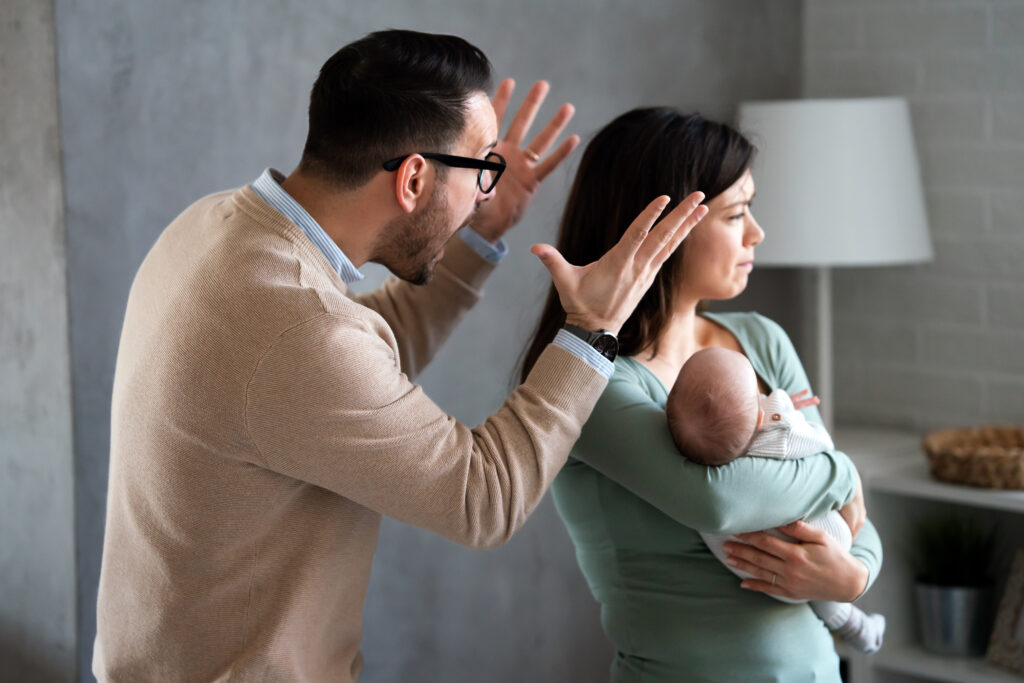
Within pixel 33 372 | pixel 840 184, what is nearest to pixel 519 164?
pixel 33 372

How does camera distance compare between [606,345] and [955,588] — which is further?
[955,588]

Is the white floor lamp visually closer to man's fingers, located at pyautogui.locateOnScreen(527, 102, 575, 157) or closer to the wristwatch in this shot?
man's fingers, located at pyautogui.locateOnScreen(527, 102, 575, 157)

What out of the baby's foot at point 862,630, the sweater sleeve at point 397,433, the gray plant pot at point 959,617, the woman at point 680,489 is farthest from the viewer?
the gray plant pot at point 959,617

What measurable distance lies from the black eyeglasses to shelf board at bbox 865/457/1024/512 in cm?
156

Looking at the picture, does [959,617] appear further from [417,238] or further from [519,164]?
[417,238]

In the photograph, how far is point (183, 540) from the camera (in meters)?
1.18

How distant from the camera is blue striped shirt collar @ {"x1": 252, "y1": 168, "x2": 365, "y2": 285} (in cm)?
124

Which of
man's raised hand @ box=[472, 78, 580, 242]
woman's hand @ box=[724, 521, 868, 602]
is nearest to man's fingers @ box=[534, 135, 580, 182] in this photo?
man's raised hand @ box=[472, 78, 580, 242]

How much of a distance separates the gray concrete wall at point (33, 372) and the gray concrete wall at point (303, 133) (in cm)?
3

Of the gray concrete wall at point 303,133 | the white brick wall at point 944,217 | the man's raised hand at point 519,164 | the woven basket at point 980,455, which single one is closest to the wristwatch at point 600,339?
the man's raised hand at point 519,164

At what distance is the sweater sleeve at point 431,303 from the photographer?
Result: 1640 mm

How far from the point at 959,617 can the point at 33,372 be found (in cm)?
215

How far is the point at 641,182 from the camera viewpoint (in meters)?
1.47

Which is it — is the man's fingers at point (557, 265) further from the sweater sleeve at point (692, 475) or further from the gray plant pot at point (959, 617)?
the gray plant pot at point (959, 617)
